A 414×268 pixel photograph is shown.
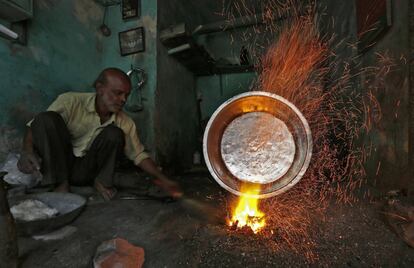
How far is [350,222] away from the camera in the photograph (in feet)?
5.41

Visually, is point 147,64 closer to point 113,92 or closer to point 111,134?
point 113,92

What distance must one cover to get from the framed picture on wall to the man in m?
1.10

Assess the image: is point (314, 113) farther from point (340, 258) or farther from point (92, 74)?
point (92, 74)

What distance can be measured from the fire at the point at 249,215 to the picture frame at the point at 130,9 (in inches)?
106

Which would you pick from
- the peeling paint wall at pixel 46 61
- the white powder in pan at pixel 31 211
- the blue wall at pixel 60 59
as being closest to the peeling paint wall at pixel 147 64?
the blue wall at pixel 60 59

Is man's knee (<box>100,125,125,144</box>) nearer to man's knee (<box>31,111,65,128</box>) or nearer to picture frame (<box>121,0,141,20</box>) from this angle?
man's knee (<box>31,111,65,128</box>)

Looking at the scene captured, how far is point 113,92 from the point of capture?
2119mm

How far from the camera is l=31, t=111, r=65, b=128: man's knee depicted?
1.85 metres

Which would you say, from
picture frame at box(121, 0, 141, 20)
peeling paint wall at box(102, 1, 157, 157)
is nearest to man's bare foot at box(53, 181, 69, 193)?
peeling paint wall at box(102, 1, 157, 157)

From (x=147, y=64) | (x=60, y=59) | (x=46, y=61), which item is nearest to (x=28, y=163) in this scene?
(x=46, y=61)

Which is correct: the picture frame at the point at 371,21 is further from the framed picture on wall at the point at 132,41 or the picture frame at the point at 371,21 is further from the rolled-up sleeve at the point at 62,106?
the rolled-up sleeve at the point at 62,106

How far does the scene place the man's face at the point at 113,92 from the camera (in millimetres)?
2109

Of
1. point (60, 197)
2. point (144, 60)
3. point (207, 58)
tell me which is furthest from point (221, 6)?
point (60, 197)

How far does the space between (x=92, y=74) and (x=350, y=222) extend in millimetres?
3161
